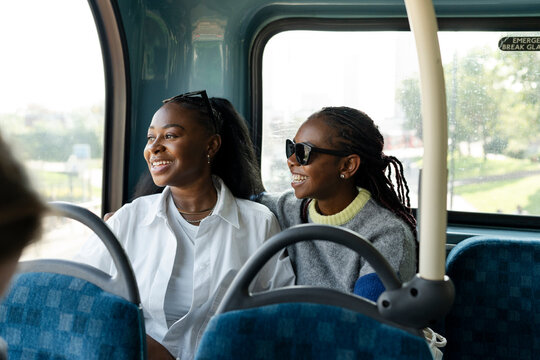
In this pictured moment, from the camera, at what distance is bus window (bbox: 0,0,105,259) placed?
2283 millimetres

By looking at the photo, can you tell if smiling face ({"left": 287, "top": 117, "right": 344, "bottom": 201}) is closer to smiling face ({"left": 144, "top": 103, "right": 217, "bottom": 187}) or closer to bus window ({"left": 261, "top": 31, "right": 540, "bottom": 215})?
smiling face ({"left": 144, "top": 103, "right": 217, "bottom": 187})

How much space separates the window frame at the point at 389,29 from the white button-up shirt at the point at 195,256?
2.89ft

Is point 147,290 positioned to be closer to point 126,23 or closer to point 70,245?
point 70,245

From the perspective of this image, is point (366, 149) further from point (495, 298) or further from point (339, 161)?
point (495, 298)

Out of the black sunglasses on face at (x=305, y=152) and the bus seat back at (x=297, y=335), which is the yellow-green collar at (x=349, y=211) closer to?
the black sunglasses on face at (x=305, y=152)

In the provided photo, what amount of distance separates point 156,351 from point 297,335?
2.72 feet

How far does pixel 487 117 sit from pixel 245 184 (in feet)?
4.36

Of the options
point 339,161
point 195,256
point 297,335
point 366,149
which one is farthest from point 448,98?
point 297,335

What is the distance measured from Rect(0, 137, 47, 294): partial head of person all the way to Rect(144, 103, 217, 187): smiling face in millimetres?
1520

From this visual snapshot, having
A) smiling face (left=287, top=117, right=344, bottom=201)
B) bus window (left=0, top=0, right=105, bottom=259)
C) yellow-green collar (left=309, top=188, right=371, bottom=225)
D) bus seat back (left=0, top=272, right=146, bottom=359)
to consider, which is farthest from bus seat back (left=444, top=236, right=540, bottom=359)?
bus window (left=0, top=0, right=105, bottom=259)

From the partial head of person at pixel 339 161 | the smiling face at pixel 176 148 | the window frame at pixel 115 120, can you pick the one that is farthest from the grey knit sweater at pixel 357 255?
the window frame at pixel 115 120

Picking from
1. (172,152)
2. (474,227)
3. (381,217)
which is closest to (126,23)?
(172,152)

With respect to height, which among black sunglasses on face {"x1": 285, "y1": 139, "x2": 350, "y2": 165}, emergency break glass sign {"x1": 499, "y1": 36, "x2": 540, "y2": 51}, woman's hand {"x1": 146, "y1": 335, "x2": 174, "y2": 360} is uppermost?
emergency break glass sign {"x1": 499, "y1": 36, "x2": 540, "y2": 51}

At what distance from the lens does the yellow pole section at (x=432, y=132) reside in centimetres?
116
